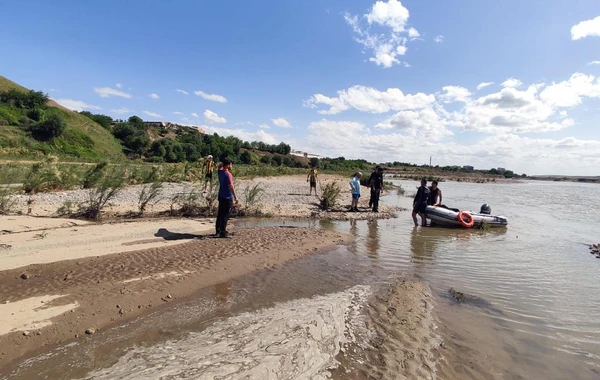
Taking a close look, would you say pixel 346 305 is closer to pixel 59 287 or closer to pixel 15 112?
pixel 59 287

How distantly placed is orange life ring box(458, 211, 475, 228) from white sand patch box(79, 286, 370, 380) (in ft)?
33.7

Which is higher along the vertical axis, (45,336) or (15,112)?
(15,112)

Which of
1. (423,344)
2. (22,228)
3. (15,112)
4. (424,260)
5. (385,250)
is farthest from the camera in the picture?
(15,112)

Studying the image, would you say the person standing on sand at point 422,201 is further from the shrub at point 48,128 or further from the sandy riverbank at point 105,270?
the shrub at point 48,128

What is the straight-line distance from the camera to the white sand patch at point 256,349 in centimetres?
329

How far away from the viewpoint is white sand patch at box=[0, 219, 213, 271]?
6125mm

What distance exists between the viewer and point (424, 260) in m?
8.42

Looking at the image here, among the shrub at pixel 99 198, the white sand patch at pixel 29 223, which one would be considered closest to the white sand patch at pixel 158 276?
the white sand patch at pixel 29 223

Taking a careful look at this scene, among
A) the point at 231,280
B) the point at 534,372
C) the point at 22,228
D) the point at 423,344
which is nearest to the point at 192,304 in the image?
the point at 231,280

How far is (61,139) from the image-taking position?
182 feet

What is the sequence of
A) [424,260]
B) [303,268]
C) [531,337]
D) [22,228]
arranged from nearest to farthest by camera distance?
1. [531,337]
2. [303,268]
3. [22,228]
4. [424,260]

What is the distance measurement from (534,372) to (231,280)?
445cm

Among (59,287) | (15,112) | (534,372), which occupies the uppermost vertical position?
(15,112)

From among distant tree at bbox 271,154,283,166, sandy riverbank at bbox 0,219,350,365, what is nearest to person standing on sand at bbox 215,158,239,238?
sandy riverbank at bbox 0,219,350,365
